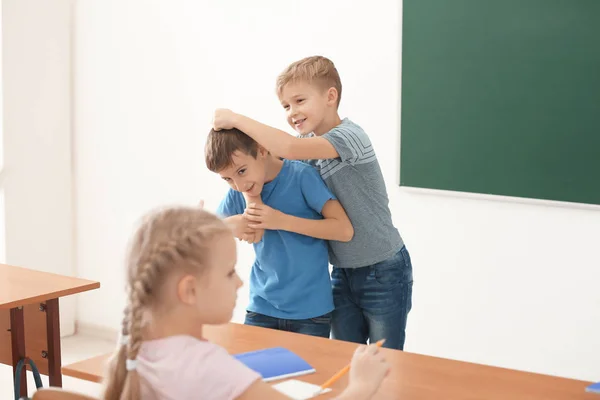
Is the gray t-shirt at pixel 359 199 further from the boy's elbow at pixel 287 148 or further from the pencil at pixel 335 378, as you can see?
the pencil at pixel 335 378

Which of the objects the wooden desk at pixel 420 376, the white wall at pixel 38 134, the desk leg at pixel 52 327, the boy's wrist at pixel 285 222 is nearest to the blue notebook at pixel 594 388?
the wooden desk at pixel 420 376

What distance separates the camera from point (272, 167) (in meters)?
2.58

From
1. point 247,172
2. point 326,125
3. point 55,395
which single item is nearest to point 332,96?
point 326,125

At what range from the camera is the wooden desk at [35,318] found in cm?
295

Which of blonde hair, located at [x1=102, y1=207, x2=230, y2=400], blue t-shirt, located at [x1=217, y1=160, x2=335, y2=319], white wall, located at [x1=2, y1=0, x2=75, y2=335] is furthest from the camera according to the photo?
white wall, located at [x1=2, y1=0, x2=75, y2=335]

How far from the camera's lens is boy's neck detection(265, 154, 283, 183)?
257 centimetres

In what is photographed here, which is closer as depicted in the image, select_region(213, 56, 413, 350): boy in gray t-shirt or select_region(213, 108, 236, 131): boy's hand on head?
select_region(213, 108, 236, 131): boy's hand on head

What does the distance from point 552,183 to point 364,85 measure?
1.01 metres

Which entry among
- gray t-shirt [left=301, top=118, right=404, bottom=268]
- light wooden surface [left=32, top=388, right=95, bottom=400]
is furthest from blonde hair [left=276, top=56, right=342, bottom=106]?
light wooden surface [left=32, top=388, right=95, bottom=400]

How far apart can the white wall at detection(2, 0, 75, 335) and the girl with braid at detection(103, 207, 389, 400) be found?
3.57 m

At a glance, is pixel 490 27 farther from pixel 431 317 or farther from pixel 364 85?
pixel 431 317

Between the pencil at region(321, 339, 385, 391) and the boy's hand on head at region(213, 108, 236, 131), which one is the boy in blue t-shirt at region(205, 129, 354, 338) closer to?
the boy's hand on head at region(213, 108, 236, 131)

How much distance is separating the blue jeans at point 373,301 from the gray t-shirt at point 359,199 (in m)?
0.04

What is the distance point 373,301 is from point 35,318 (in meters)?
1.29
